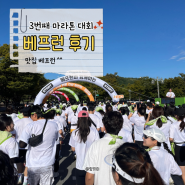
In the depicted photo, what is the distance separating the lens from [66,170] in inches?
183

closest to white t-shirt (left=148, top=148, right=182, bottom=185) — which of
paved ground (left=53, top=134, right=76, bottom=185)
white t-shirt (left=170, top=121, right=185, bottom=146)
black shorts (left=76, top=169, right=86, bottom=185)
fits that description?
black shorts (left=76, top=169, right=86, bottom=185)

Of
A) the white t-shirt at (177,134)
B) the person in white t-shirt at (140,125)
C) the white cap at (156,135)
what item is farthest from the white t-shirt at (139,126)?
the white cap at (156,135)

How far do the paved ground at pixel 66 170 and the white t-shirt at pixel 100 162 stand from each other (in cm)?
244

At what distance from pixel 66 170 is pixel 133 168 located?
4.09 metres

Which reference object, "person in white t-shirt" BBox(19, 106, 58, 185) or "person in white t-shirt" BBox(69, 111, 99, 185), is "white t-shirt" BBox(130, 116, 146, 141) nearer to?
"person in white t-shirt" BBox(69, 111, 99, 185)

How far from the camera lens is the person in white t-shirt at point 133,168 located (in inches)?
39.6

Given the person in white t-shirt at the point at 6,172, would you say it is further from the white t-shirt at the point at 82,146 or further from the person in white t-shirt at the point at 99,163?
the white t-shirt at the point at 82,146

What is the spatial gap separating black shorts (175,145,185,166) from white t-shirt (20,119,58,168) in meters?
2.56

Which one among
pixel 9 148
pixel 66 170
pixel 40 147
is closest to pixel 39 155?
pixel 40 147

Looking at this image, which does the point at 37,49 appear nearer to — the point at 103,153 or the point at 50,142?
the point at 50,142

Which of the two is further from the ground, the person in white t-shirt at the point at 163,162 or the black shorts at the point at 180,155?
the person in white t-shirt at the point at 163,162

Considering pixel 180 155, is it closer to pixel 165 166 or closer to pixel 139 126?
pixel 139 126

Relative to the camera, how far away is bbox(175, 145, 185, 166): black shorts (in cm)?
357

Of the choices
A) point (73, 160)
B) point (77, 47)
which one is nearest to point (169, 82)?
point (77, 47)
